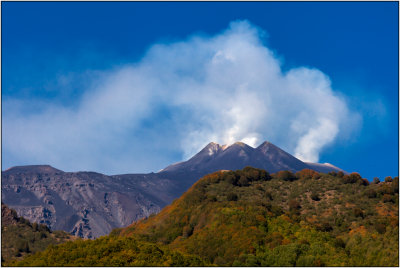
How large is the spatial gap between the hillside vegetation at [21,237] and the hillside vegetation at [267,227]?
14.0m

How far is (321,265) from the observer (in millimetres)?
49969

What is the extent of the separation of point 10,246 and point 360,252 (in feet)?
150

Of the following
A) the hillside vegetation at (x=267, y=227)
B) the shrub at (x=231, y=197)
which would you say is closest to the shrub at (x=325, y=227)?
the hillside vegetation at (x=267, y=227)

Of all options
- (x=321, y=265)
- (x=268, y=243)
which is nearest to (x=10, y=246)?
(x=268, y=243)

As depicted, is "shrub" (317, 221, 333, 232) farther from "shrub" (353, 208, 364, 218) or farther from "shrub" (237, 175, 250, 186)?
"shrub" (237, 175, 250, 186)

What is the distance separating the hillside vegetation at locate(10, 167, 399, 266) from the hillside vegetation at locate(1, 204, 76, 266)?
13973 millimetres

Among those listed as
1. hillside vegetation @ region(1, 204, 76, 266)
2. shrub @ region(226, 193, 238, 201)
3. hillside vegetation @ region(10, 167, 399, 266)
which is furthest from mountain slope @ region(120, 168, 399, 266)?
hillside vegetation @ region(1, 204, 76, 266)

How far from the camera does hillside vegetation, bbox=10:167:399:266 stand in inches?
1667

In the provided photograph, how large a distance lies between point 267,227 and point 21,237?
3561 centimetres

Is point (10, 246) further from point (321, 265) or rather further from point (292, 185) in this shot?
point (292, 185)

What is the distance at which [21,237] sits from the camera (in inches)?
2586

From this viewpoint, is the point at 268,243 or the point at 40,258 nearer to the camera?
the point at 40,258

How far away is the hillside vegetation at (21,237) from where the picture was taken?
60.1 m

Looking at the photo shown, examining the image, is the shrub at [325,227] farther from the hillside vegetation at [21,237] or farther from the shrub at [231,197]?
the hillside vegetation at [21,237]
